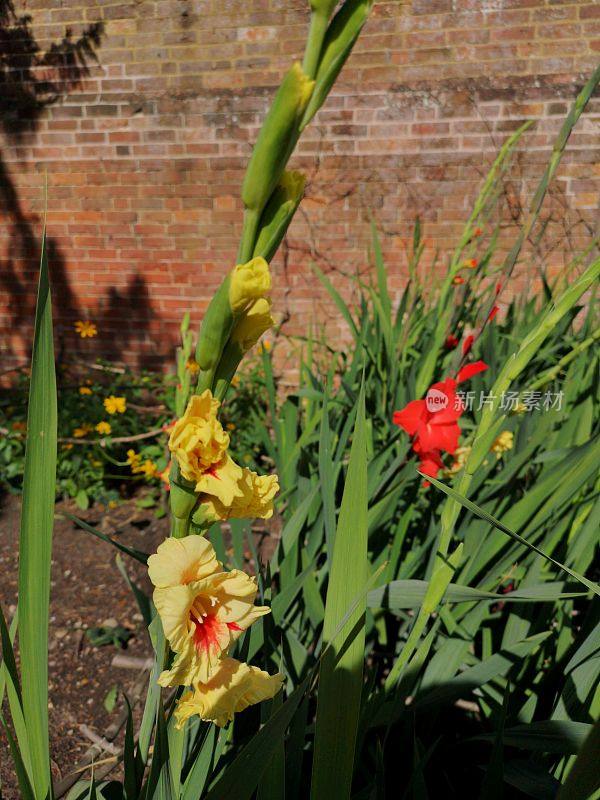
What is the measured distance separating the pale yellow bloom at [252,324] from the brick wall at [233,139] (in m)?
2.83

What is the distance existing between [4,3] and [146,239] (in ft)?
4.46

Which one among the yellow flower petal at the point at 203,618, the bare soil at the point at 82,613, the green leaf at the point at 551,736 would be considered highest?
the yellow flower petal at the point at 203,618

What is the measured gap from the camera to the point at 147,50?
10.2 ft

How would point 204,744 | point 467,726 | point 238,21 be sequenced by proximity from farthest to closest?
1. point 238,21
2. point 467,726
3. point 204,744

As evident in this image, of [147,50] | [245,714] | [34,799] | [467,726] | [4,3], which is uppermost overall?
[4,3]

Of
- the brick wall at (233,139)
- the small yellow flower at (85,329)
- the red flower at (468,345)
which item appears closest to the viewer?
the red flower at (468,345)

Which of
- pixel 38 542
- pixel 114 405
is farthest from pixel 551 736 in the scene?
pixel 114 405

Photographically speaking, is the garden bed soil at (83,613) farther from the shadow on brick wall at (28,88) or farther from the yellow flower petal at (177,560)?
the shadow on brick wall at (28,88)

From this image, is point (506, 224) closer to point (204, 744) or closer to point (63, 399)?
point (63, 399)

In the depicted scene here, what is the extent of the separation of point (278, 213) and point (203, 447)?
0.16 metres

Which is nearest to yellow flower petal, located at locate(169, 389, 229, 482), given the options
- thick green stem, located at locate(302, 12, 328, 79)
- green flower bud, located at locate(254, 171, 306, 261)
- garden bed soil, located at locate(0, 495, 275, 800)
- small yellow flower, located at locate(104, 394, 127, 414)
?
green flower bud, located at locate(254, 171, 306, 261)

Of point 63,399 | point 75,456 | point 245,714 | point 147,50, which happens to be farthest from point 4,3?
point 245,714

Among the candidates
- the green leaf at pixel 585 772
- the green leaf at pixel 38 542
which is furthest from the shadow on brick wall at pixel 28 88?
the green leaf at pixel 585 772

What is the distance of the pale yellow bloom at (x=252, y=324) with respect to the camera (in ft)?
1.31
